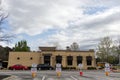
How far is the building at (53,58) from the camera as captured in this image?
8344 centimetres

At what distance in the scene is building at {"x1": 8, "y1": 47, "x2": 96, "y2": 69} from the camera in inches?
3285

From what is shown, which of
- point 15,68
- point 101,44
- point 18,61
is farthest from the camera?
point 101,44

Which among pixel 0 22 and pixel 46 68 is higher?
pixel 0 22

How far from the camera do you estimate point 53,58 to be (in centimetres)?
8412

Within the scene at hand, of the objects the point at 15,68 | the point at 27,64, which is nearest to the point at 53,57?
the point at 27,64

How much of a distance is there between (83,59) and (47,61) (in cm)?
1017

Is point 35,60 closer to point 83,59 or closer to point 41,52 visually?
point 41,52

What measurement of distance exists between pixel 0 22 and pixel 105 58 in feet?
239

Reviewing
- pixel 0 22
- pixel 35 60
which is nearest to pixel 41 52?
pixel 35 60

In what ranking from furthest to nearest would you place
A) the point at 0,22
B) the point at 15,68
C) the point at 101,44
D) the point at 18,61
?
the point at 101,44 → the point at 18,61 → the point at 15,68 → the point at 0,22

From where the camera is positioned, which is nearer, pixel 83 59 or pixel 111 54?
pixel 83 59

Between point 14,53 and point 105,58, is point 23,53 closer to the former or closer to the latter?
point 14,53

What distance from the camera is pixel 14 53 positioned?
83.8 metres

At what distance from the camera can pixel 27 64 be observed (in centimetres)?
8338
